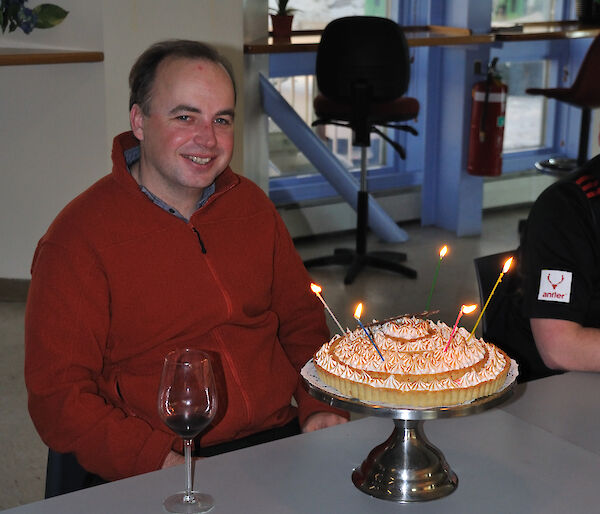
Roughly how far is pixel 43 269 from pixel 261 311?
466 millimetres

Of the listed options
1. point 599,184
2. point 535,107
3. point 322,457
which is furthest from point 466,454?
point 535,107

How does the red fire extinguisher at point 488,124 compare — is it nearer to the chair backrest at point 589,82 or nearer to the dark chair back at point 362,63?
the chair backrest at point 589,82

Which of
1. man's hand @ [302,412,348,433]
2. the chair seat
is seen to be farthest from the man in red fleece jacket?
the chair seat

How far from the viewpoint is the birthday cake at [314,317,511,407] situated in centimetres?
137

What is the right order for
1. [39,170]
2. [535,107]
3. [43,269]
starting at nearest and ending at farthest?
1. [43,269]
2. [39,170]
3. [535,107]

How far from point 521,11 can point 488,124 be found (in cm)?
121

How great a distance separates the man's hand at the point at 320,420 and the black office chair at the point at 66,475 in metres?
0.42

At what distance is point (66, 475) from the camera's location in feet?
5.83

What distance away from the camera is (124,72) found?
13.0 feet

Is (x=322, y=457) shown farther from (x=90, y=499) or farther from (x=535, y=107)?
(x=535, y=107)

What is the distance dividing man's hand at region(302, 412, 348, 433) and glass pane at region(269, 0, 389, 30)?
3.58 metres

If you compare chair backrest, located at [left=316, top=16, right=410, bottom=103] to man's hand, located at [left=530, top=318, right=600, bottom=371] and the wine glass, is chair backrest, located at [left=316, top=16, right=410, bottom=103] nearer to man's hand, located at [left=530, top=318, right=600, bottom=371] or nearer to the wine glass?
man's hand, located at [left=530, top=318, right=600, bottom=371]

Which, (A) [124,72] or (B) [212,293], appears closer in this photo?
(B) [212,293]

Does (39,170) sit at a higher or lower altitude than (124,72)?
lower
